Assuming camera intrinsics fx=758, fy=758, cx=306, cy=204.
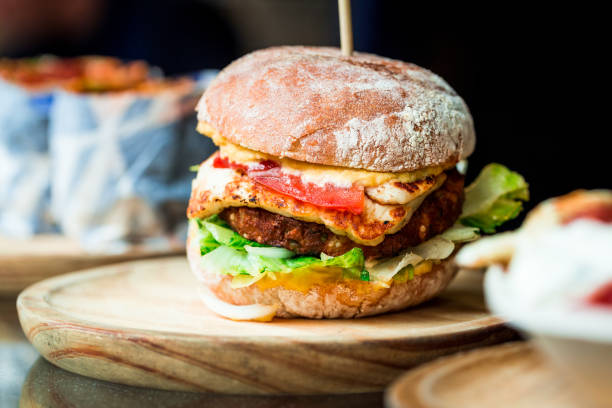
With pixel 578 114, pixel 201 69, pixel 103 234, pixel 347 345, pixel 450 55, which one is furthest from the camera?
pixel 201 69

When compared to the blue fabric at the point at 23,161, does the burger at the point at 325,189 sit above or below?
above

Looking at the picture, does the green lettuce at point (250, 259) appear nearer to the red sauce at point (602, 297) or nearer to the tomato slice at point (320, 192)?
the tomato slice at point (320, 192)

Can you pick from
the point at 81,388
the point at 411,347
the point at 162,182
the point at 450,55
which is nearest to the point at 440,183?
the point at 411,347

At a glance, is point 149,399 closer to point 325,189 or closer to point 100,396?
point 100,396

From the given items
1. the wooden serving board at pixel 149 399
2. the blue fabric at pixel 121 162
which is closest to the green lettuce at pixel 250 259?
the wooden serving board at pixel 149 399

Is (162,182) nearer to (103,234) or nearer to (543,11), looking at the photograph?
(103,234)

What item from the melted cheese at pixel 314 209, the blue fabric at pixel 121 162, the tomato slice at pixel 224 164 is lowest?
the blue fabric at pixel 121 162
